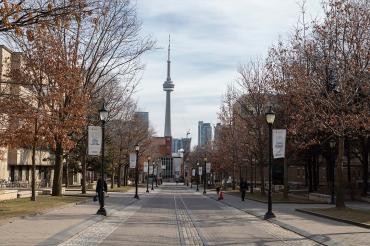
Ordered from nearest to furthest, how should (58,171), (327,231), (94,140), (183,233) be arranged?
(183,233)
(327,231)
(94,140)
(58,171)

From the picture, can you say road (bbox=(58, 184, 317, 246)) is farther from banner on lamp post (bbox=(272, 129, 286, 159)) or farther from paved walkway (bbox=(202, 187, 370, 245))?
banner on lamp post (bbox=(272, 129, 286, 159))

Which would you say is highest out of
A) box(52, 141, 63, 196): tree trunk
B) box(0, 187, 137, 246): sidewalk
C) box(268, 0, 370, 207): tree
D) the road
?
box(268, 0, 370, 207): tree

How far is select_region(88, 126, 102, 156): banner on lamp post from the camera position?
27859mm

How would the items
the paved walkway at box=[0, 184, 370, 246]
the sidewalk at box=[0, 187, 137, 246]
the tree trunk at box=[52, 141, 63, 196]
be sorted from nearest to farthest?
the sidewalk at box=[0, 187, 137, 246]
the paved walkway at box=[0, 184, 370, 246]
the tree trunk at box=[52, 141, 63, 196]

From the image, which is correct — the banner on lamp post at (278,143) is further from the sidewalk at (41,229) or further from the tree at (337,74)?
the sidewalk at (41,229)

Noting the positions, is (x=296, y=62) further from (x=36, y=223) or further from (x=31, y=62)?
(x=36, y=223)

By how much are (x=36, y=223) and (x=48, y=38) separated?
11.6 m

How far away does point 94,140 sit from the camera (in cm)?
2806

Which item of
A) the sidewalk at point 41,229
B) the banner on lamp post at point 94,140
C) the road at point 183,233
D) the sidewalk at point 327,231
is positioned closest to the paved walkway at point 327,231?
the sidewalk at point 327,231

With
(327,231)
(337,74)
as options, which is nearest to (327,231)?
(327,231)

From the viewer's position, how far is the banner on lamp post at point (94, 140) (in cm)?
2786

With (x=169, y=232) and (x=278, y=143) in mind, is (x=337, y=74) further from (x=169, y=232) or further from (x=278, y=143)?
(x=169, y=232)

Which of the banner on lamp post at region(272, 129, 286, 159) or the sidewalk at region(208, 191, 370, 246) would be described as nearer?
the sidewalk at region(208, 191, 370, 246)

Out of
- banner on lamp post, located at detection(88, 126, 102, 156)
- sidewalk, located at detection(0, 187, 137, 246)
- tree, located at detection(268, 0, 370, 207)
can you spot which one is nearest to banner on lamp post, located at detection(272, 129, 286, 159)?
tree, located at detection(268, 0, 370, 207)
